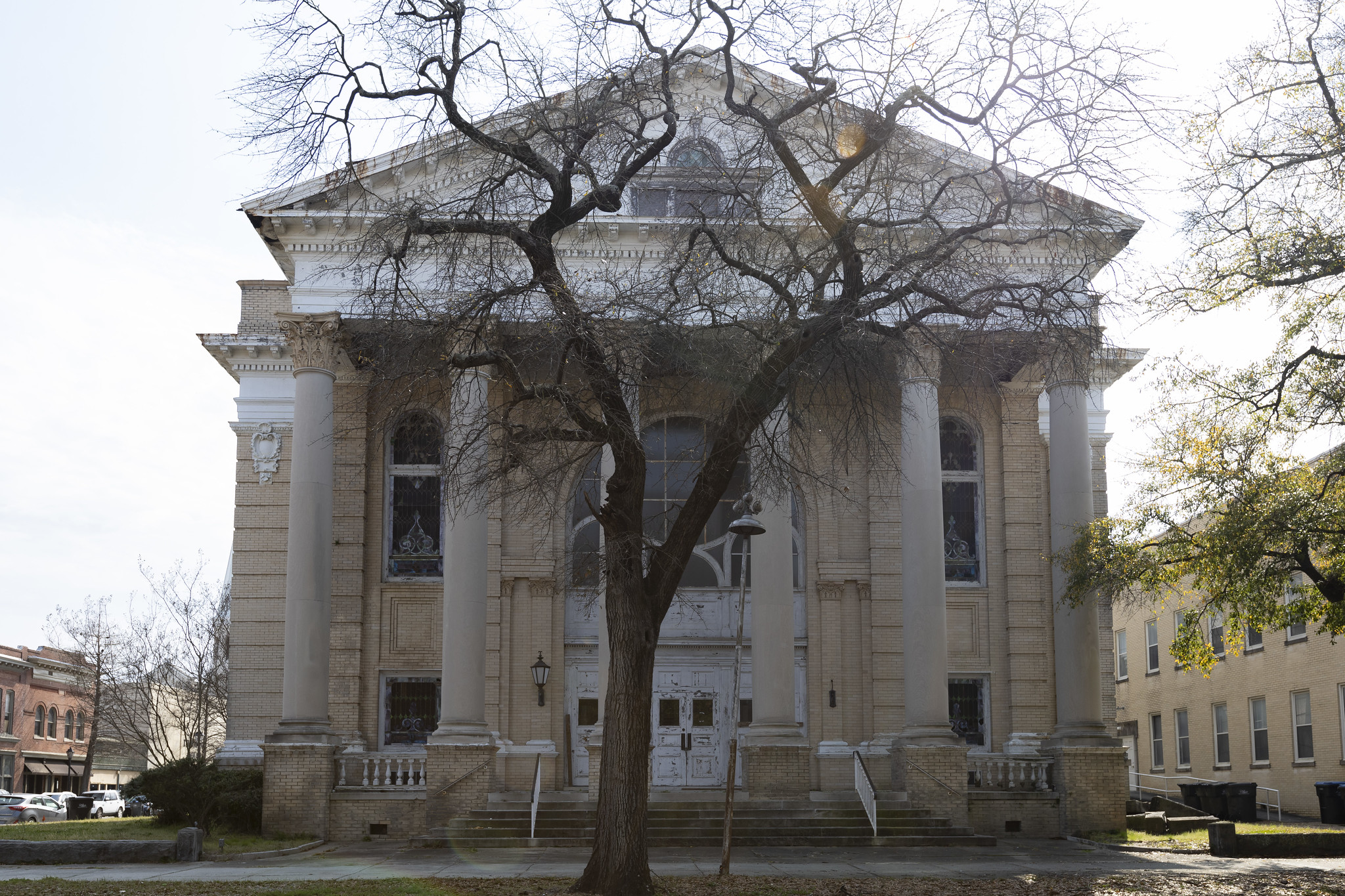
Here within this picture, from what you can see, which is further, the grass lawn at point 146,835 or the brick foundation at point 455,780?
the brick foundation at point 455,780

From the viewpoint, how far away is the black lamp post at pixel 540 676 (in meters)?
25.9

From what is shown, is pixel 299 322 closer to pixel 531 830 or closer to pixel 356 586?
pixel 356 586

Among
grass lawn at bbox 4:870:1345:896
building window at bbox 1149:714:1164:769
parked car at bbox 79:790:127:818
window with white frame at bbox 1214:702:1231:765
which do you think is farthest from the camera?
parked car at bbox 79:790:127:818

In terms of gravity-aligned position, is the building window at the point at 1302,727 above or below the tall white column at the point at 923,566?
below

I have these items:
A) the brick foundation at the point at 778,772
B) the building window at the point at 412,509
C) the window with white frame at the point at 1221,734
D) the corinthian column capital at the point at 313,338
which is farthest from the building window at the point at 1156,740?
the corinthian column capital at the point at 313,338

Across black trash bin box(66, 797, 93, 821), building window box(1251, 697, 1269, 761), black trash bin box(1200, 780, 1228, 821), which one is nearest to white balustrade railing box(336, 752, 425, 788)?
black trash bin box(1200, 780, 1228, 821)

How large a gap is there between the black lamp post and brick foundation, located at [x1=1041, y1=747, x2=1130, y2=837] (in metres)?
9.57

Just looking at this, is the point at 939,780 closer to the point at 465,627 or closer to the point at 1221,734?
the point at 465,627

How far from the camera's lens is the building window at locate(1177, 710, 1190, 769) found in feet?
143

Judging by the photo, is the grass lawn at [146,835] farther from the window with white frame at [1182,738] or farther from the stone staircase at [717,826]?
the window with white frame at [1182,738]

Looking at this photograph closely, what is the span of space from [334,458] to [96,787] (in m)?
58.3

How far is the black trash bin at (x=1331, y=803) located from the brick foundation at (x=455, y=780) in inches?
770

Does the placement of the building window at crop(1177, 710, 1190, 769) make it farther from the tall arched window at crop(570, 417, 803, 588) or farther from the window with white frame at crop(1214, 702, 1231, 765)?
the tall arched window at crop(570, 417, 803, 588)

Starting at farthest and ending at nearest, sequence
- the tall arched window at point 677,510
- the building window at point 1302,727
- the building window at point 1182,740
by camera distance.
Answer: the building window at point 1182,740
the building window at point 1302,727
the tall arched window at point 677,510
